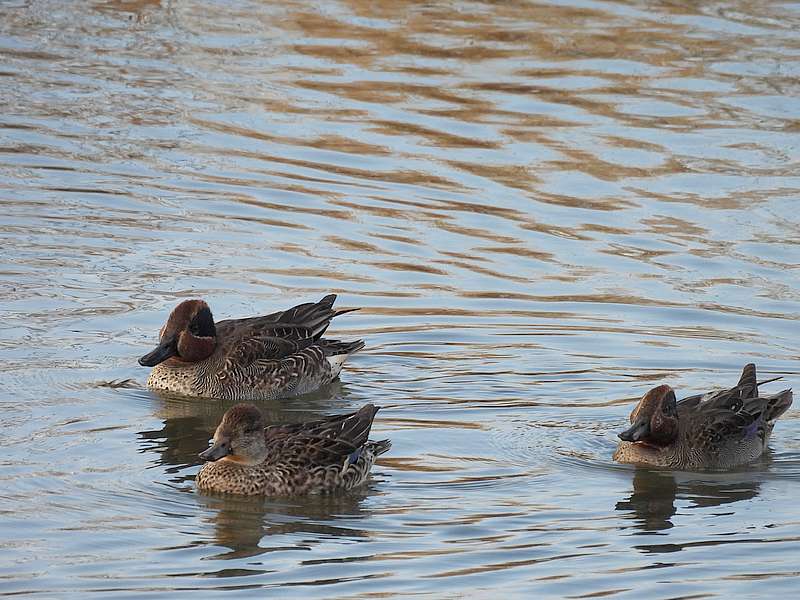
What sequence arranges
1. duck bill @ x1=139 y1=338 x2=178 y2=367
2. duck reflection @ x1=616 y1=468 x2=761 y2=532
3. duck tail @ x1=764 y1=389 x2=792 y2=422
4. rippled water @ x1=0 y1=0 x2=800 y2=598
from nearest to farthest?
rippled water @ x1=0 y1=0 x2=800 y2=598 < duck reflection @ x1=616 y1=468 x2=761 y2=532 < duck tail @ x1=764 y1=389 x2=792 y2=422 < duck bill @ x1=139 y1=338 x2=178 y2=367

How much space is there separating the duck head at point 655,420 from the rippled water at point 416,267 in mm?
287

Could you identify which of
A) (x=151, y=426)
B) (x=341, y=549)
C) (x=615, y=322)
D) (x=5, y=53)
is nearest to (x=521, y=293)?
(x=615, y=322)

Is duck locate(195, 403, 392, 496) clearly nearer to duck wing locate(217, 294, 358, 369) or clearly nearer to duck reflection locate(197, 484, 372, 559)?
duck reflection locate(197, 484, 372, 559)

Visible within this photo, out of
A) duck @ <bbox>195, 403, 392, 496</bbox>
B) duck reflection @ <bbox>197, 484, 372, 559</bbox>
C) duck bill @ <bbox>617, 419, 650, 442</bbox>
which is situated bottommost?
duck reflection @ <bbox>197, 484, 372, 559</bbox>

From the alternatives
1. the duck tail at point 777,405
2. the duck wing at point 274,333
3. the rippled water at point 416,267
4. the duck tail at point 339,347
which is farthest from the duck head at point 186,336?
the duck tail at point 777,405

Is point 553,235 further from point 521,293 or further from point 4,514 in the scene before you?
point 4,514

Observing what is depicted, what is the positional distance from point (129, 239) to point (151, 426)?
4769 mm

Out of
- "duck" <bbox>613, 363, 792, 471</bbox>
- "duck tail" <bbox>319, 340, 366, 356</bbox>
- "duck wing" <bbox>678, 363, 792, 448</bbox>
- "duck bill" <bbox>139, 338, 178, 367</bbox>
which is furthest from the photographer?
"duck tail" <bbox>319, 340, 366, 356</bbox>

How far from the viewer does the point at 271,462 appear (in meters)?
11.4

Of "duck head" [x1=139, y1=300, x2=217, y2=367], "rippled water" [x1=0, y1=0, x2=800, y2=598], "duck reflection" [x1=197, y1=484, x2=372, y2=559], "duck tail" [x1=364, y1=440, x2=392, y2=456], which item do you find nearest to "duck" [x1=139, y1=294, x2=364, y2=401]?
"duck head" [x1=139, y1=300, x2=217, y2=367]

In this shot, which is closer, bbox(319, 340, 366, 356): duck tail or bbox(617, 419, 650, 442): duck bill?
bbox(617, 419, 650, 442): duck bill

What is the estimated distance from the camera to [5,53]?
78.1 ft

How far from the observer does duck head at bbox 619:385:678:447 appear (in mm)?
11828

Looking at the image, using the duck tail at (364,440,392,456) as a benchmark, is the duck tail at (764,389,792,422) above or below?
above
